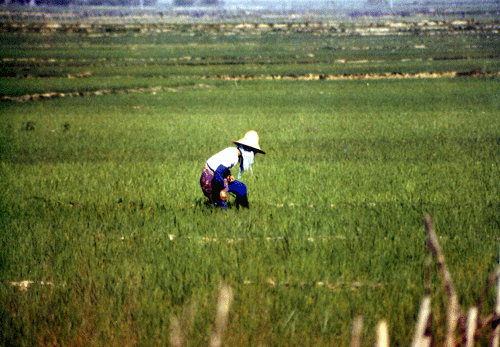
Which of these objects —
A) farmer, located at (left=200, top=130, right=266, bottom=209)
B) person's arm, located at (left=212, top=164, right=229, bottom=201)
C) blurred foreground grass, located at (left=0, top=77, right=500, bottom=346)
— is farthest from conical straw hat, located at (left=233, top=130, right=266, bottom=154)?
blurred foreground grass, located at (left=0, top=77, right=500, bottom=346)

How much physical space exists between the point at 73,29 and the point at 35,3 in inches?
1126

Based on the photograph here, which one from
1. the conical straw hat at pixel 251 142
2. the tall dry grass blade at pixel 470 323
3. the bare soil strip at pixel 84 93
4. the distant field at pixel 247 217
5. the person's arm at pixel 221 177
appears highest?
the tall dry grass blade at pixel 470 323

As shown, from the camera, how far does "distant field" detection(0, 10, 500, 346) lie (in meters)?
3.88

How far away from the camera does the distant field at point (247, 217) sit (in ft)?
12.7

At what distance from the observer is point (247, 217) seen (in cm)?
617

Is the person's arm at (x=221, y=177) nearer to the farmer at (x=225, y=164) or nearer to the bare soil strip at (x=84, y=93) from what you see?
the farmer at (x=225, y=164)

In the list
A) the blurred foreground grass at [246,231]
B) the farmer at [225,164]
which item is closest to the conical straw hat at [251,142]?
the farmer at [225,164]

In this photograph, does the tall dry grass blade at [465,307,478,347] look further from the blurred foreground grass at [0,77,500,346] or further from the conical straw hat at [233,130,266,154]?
the conical straw hat at [233,130,266,154]

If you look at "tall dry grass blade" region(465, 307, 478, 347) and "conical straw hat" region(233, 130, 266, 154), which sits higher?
"tall dry grass blade" region(465, 307, 478, 347)

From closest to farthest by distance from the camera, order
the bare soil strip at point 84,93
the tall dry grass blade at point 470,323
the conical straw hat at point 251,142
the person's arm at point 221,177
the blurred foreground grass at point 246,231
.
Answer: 1. the tall dry grass blade at point 470,323
2. the blurred foreground grass at point 246,231
3. the person's arm at point 221,177
4. the conical straw hat at point 251,142
5. the bare soil strip at point 84,93

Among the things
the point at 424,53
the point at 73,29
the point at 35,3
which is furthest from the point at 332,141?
the point at 35,3

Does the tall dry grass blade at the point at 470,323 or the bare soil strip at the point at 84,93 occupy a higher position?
the tall dry grass blade at the point at 470,323

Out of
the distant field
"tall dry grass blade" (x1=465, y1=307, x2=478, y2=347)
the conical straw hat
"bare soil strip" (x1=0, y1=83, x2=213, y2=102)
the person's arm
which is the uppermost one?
"tall dry grass blade" (x1=465, y1=307, x2=478, y2=347)

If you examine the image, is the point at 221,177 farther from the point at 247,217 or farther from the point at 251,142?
the point at 247,217
